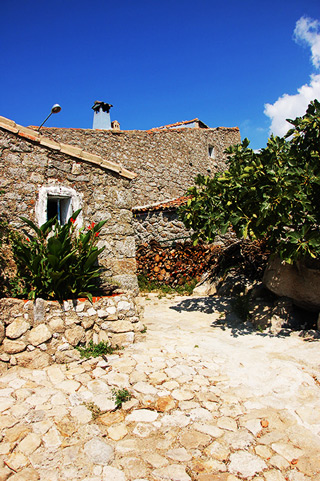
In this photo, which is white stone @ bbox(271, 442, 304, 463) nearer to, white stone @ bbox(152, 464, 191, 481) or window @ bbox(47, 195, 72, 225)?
white stone @ bbox(152, 464, 191, 481)

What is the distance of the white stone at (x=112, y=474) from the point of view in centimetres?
260

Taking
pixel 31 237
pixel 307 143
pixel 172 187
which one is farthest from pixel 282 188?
pixel 172 187

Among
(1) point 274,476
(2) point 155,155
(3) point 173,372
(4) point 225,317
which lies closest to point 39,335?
(3) point 173,372

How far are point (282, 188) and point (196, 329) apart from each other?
2.91 meters

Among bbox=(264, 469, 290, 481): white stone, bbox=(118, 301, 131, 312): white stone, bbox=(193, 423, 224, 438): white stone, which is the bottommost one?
bbox=(264, 469, 290, 481): white stone

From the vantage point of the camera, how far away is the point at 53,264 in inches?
187

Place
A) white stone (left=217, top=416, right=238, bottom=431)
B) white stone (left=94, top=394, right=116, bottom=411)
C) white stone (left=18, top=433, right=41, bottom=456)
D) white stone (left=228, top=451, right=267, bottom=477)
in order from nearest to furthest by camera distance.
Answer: white stone (left=228, top=451, right=267, bottom=477) < white stone (left=18, top=433, right=41, bottom=456) < white stone (left=217, top=416, right=238, bottom=431) < white stone (left=94, top=394, right=116, bottom=411)

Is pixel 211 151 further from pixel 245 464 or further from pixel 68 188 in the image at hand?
pixel 245 464

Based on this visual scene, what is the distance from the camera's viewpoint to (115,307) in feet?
17.1

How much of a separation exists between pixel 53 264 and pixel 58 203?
1663 mm

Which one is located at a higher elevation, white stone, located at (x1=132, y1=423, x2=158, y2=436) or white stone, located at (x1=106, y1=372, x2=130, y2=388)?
white stone, located at (x1=106, y1=372, x2=130, y2=388)

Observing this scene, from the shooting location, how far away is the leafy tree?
540 centimetres

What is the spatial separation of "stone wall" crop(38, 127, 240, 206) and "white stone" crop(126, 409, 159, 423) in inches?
382

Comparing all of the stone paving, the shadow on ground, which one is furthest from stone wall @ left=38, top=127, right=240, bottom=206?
the stone paving
